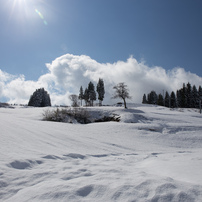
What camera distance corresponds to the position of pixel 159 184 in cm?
196

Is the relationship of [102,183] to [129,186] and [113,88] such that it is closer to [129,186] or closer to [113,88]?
[129,186]

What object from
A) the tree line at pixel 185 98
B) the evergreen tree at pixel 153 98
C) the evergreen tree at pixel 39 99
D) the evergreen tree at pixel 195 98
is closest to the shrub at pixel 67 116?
the evergreen tree at pixel 39 99

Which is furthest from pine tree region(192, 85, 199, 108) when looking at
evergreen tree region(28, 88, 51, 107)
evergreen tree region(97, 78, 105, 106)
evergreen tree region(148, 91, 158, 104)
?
evergreen tree region(28, 88, 51, 107)

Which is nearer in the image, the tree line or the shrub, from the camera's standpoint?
the shrub

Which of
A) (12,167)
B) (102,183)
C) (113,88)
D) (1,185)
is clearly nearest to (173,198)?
(102,183)

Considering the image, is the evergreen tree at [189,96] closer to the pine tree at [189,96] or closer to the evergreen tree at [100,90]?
the pine tree at [189,96]

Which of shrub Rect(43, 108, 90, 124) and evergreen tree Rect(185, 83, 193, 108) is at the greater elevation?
evergreen tree Rect(185, 83, 193, 108)

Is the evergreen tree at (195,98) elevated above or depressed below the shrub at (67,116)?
above

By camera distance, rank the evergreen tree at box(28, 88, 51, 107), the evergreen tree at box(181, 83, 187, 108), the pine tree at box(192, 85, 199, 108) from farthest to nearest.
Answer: the evergreen tree at box(181, 83, 187, 108) → the pine tree at box(192, 85, 199, 108) → the evergreen tree at box(28, 88, 51, 107)

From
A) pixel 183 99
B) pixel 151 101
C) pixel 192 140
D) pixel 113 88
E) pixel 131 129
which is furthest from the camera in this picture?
pixel 151 101

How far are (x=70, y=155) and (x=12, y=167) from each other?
70.6 inches

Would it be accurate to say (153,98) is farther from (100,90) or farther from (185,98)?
(100,90)

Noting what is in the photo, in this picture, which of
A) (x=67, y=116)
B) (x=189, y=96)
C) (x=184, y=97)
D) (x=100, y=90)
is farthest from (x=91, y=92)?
(x=189, y=96)

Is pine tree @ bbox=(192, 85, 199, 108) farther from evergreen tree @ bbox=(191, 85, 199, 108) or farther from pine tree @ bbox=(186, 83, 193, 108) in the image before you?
pine tree @ bbox=(186, 83, 193, 108)
